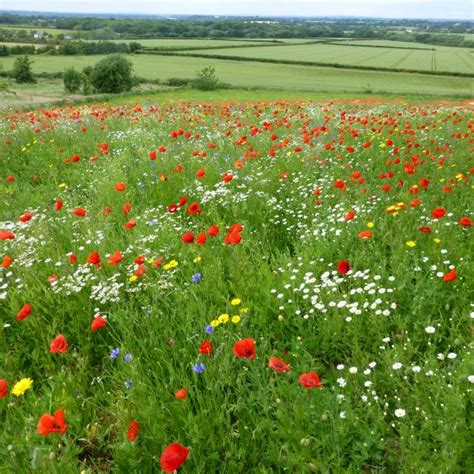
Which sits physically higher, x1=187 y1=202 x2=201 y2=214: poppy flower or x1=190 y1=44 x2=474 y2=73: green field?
x1=190 y1=44 x2=474 y2=73: green field

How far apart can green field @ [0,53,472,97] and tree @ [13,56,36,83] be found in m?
3.82

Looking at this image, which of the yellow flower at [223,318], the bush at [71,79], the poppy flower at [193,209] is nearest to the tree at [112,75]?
the bush at [71,79]

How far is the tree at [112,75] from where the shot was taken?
46594mm

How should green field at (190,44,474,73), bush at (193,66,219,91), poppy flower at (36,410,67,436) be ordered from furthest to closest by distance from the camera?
green field at (190,44,474,73) → bush at (193,66,219,91) → poppy flower at (36,410,67,436)

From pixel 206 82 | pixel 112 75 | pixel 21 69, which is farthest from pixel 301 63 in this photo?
pixel 21 69

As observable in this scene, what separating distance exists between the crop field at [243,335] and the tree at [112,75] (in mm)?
44805

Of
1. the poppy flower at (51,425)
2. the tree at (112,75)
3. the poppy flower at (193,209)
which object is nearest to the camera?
the poppy flower at (51,425)

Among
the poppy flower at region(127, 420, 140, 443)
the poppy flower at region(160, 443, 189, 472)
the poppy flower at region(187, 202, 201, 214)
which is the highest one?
the poppy flower at region(187, 202, 201, 214)

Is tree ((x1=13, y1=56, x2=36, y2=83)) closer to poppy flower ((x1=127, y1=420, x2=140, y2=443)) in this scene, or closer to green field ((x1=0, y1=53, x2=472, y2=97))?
green field ((x1=0, y1=53, x2=472, y2=97))

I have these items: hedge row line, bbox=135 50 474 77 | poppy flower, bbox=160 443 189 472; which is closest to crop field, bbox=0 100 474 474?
poppy flower, bbox=160 443 189 472

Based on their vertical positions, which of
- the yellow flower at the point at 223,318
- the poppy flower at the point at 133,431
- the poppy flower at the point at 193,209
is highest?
the poppy flower at the point at 193,209

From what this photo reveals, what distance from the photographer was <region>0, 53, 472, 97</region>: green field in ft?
139

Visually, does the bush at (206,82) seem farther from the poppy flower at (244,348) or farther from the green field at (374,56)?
the poppy flower at (244,348)

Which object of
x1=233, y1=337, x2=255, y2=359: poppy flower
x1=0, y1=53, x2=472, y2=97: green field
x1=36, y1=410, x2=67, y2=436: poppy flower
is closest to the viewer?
x1=36, y1=410, x2=67, y2=436: poppy flower
